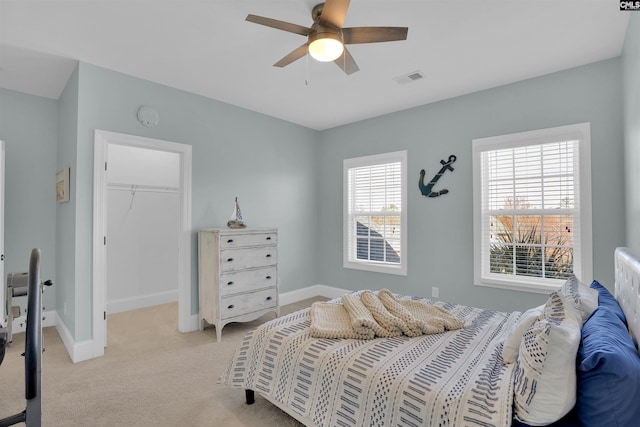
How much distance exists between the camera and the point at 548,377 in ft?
4.01

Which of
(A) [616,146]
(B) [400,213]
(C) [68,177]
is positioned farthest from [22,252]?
(A) [616,146]

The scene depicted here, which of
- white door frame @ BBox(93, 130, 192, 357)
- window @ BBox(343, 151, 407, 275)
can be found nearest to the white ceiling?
white door frame @ BBox(93, 130, 192, 357)

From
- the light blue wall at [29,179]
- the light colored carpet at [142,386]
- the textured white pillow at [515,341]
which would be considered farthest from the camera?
the light blue wall at [29,179]

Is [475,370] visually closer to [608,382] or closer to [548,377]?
[548,377]

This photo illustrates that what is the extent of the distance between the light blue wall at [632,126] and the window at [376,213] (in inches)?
85.2

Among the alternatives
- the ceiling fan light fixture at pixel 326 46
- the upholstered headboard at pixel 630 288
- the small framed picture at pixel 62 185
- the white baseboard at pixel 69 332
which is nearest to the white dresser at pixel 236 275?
the white baseboard at pixel 69 332

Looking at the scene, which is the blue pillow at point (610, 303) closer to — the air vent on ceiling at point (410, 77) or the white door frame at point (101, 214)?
the air vent on ceiling at point (410, 77)

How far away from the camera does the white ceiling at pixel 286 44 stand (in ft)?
7.39

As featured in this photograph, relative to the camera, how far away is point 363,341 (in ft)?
6.35

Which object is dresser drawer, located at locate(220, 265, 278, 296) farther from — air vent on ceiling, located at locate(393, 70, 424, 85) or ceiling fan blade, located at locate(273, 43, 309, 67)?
air vent on ceiling, located at locate(393, 70, 424, 85)

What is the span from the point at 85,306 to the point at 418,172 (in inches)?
154

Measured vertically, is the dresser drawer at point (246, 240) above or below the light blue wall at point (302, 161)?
below

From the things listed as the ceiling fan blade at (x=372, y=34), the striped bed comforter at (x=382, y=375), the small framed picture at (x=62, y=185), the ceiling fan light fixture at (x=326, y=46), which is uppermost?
the ceiling fan blade at (x=372, y=34)

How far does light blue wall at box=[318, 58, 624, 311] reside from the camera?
295cm
